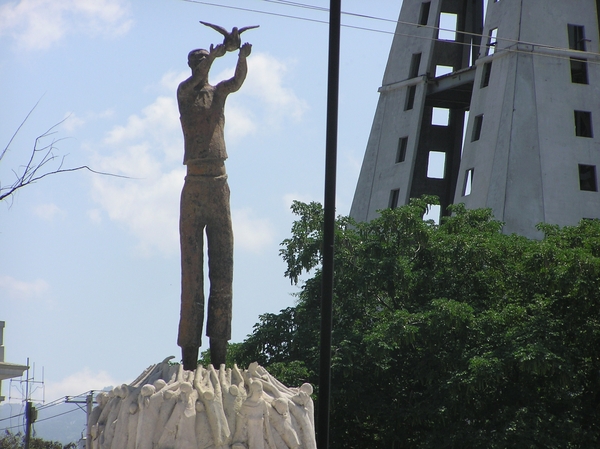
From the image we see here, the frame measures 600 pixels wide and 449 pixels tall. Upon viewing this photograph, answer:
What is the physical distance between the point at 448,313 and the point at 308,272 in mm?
4382

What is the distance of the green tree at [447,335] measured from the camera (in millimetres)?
21453

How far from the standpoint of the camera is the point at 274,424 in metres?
11.0

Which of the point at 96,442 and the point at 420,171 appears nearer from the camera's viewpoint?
the point at 96,442

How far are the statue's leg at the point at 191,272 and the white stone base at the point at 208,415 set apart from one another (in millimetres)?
734

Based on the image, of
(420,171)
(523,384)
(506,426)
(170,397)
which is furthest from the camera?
(420,171)

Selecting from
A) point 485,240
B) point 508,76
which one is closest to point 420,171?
point 508,76

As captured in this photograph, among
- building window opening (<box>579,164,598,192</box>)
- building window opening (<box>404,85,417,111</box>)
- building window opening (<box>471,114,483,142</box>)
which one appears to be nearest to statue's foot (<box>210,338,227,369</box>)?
building window opening (<box>579,164,598,192</box>)

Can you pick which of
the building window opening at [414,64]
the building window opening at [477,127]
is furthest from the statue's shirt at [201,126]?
the building window opening at [414,64]

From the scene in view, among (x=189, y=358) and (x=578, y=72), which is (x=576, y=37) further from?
(x=189, y=358)

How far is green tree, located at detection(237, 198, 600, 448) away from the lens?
2145 centimetres

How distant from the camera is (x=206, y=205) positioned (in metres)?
12.4

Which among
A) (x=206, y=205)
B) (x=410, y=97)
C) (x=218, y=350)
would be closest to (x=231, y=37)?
(x=206, y=205)

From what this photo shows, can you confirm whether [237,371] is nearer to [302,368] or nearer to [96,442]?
[96,442]

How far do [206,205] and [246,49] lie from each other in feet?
6.12
